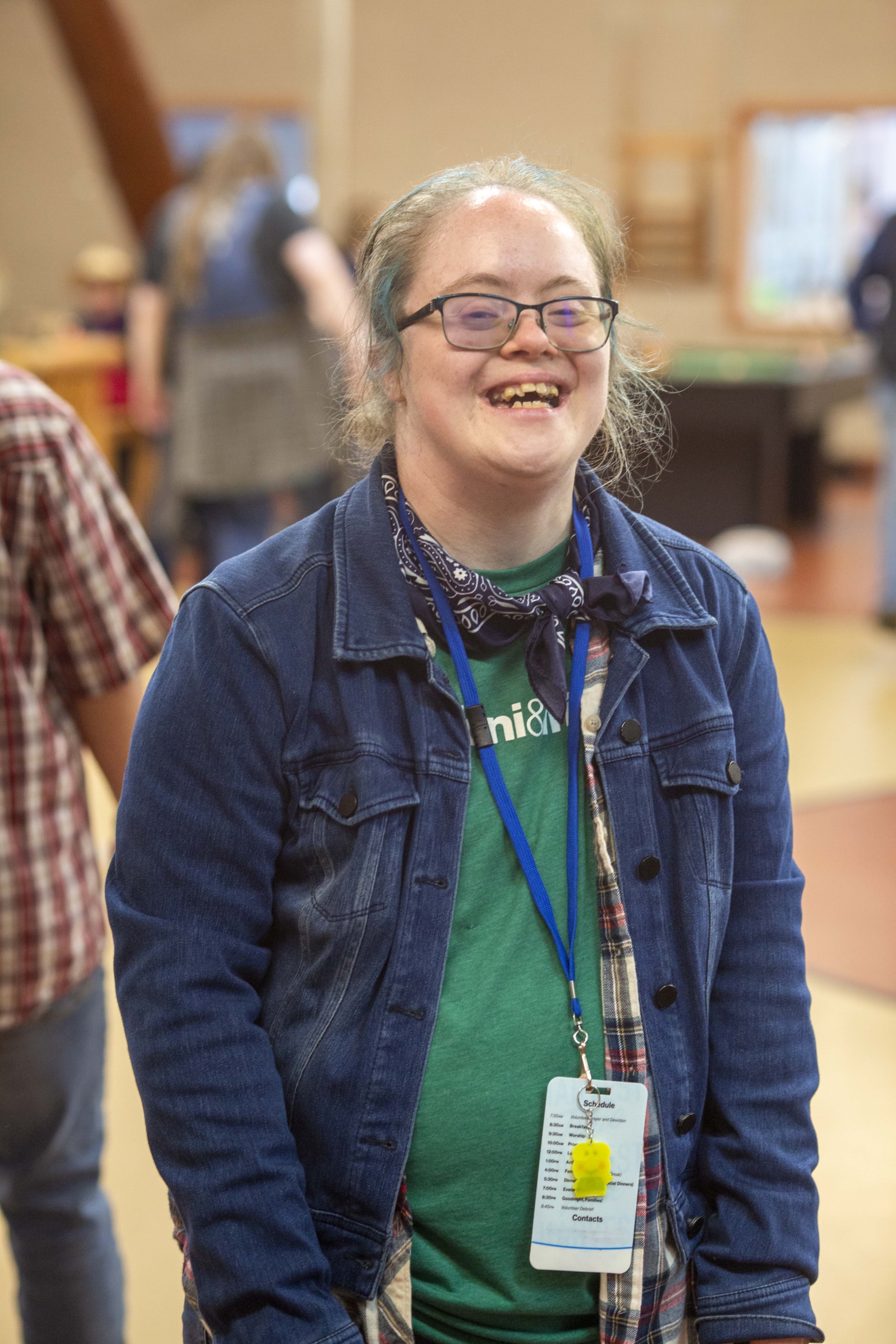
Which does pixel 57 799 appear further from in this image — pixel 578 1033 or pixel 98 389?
pixel 98 389

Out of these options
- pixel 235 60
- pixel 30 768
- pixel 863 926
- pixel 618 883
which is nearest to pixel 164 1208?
pixel 30 768

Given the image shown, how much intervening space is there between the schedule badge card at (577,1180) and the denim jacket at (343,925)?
0.21 feet

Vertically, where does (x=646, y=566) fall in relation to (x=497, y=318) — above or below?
below

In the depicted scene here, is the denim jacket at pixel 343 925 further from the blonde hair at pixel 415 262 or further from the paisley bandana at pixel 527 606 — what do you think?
the blonde hair at pixel 415 262

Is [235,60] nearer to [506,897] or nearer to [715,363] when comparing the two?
[715,363]

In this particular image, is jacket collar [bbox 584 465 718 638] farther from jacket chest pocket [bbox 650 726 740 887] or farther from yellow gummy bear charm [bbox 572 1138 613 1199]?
yellow gummy bear charm [bbox 572 1138 613 1199]

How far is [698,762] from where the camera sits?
1.29 metres

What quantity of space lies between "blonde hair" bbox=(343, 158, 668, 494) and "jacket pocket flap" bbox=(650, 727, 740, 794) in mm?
374

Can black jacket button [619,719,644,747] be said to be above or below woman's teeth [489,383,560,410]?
below

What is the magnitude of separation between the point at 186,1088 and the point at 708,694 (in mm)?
575

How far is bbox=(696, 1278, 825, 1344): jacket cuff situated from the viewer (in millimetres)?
1279

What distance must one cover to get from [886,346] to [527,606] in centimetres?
543

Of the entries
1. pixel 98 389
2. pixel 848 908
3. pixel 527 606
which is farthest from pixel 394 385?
pixel 98 389

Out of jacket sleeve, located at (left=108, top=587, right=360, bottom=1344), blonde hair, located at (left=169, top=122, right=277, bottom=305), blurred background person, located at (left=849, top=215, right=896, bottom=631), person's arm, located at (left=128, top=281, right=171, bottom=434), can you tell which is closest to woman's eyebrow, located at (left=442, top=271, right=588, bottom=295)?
jacket sleeve, located at (left=108, top=587, right=360, bottom=1344)
